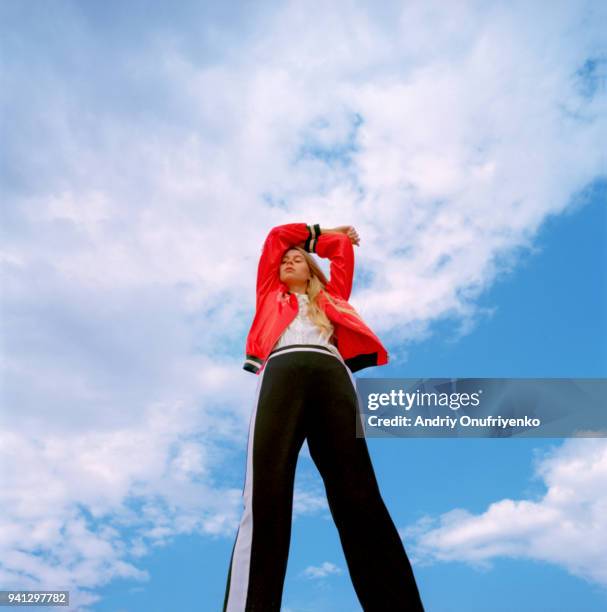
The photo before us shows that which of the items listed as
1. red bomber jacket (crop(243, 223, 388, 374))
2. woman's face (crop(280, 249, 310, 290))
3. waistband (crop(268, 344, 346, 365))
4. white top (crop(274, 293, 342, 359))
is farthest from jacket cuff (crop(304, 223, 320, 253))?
waistband (crop(268, 344, 346, 365))

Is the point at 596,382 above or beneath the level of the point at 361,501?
above

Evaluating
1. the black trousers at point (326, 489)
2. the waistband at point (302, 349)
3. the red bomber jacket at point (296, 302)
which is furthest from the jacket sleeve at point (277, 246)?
the black trousers at point (326, 489)

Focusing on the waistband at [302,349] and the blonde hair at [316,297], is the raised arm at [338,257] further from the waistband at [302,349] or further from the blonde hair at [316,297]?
the waistband at [302,349]

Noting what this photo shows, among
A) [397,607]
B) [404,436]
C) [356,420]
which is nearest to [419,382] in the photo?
[404,436]

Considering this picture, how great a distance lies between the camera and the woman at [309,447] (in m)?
4.06

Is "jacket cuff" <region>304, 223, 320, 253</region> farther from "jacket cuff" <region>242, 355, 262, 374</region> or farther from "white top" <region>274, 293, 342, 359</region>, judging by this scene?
"jacket cuff" <region>242, 355, 262, 374</region>

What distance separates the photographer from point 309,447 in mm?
4480

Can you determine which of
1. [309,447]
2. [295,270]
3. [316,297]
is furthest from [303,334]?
[309,447]

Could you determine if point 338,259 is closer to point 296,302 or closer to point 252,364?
point 296,302

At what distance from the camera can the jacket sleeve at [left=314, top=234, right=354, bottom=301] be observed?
17.1 ft

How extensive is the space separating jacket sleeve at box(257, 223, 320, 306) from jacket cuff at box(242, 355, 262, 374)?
0.48 m

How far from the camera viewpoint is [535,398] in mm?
5023

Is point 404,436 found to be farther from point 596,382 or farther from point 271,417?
point 596,382

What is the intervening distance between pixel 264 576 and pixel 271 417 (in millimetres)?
932
